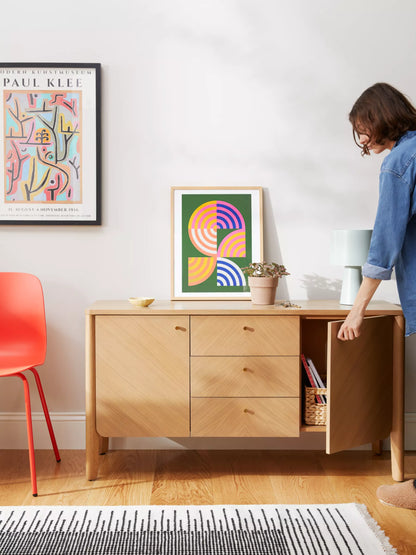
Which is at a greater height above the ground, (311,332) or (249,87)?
(249,87)

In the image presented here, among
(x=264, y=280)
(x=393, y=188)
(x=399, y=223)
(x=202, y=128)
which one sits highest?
(x=202, y=128)

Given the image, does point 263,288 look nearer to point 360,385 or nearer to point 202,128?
point 360,385

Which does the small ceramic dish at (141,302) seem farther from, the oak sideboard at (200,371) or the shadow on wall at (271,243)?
the shadow on wall at (271,243)

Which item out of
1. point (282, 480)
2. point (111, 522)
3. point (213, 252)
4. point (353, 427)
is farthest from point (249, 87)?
point (111, 522)

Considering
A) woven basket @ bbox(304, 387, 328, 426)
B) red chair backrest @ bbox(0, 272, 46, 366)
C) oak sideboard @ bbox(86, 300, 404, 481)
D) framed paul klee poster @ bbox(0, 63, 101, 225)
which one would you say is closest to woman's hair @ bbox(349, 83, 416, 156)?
oak sideboard @ bbox(86, 300, 404, 481)

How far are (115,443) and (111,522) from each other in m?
0.78

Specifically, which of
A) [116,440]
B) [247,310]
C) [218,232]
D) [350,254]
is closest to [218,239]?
[218,232]

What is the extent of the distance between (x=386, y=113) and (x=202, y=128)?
1.02 meters

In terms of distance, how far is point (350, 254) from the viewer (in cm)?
254

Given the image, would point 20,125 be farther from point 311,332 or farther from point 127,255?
point 311,332

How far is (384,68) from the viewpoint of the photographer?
9.16 ft

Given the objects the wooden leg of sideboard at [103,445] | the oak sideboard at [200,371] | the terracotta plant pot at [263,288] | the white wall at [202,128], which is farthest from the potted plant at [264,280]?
the wooden leg of sideboard at [103,445]

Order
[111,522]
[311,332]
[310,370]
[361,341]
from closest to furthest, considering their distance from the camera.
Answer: [111,522] → [361,341] → [310,370] → [311,332]

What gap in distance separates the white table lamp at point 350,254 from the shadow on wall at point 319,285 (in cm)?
23
